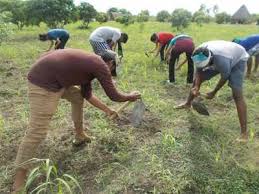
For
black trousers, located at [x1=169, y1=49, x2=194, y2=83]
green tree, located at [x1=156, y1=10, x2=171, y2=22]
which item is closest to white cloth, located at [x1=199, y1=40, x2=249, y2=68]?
black trousers, located at [x1=169, y1=49, x2=194, y2=83]

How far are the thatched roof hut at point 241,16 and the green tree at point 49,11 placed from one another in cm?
3212

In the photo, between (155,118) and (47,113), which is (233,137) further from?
(47,113)

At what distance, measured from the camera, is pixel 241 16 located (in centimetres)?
4919

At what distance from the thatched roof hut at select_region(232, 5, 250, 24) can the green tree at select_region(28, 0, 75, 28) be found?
32.1m

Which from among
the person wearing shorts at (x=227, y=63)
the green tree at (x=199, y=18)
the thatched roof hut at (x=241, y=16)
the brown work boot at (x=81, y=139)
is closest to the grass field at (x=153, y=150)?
the brown work boot at (x=81, y=139)

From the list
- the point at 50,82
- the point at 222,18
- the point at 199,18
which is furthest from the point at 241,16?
the point at 50,82

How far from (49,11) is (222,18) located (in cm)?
3071

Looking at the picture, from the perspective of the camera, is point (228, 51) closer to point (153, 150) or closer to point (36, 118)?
point (153, 150)

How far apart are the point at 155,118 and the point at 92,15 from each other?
19052mm

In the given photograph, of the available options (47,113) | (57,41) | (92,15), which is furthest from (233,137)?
(92,15)

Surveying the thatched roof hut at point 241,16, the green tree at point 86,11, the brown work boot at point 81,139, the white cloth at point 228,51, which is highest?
the white cloth at point 228,51

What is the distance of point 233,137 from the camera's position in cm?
537

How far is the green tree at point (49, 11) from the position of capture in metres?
19.9

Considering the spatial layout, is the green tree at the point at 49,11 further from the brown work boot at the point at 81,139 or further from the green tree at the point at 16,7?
the brown work boot at the point at 81,139
